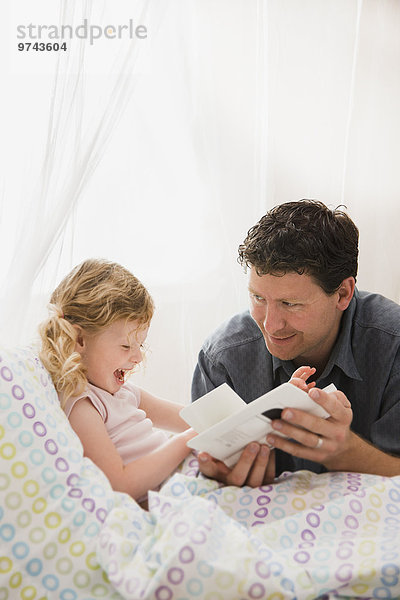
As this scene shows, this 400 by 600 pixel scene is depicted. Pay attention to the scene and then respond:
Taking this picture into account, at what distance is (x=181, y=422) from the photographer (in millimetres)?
1848

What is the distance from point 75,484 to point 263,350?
0.79m

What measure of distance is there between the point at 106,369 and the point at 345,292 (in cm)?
70

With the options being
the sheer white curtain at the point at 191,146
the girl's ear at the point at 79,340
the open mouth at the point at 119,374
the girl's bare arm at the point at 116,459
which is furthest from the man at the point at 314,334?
the sheer white curtain at the point at 191,146

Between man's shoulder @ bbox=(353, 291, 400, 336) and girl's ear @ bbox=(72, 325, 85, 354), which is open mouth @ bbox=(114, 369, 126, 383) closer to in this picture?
girl's ear @ bbox=(72, 325, 85, 354)

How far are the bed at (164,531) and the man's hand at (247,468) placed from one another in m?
0.04

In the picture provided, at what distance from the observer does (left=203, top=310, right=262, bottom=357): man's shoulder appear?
1870 millimetres

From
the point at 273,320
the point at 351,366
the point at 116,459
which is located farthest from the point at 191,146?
the point at 116,459

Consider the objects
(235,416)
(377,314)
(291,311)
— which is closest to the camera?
(235,416)

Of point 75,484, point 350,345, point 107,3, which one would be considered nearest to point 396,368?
point 350,345

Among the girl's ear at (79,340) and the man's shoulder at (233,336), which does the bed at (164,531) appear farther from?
the man's shoulder at (233,336)

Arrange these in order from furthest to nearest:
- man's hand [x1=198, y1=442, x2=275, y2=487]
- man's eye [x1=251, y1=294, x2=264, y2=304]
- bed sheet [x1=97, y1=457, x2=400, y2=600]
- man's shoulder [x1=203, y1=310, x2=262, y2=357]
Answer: man's shoulder [x1=203, y1=310, x2=262, y2=357]
man's eye [x1=251, y1=294, x2=264, y2=304]
man's hand [x1=198, y1=442, x2=275, y2=487]
bed sheet [x1=97, y1=457, x2=400, y2=600]

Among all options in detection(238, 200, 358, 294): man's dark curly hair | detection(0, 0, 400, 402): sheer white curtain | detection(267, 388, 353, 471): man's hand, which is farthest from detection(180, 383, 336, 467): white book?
detection(0, 0, 400, 402): sheer white curtain

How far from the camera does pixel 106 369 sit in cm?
162

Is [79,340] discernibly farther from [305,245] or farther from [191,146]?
[191,146]
